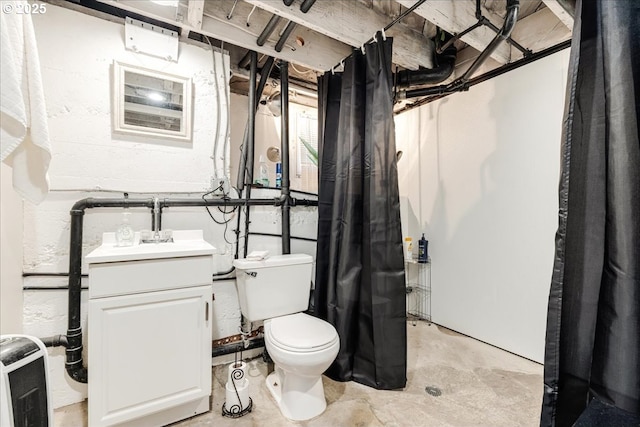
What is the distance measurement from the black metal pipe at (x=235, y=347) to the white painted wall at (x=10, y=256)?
998 millimetres

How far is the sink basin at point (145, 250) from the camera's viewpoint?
1.27 m

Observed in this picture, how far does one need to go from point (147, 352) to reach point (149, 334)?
0.08 metres

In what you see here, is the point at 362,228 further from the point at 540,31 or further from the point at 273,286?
the point at 540,31

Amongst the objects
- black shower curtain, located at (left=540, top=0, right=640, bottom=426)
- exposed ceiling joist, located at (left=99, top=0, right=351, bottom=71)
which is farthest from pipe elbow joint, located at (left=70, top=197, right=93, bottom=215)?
black shower curtain, located at (left=540, top=0, right=640, bottom=426)

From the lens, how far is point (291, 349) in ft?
4.62

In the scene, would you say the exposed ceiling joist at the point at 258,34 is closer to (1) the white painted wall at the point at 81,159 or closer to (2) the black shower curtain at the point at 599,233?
(1) the white painted wall at the point at 81,159

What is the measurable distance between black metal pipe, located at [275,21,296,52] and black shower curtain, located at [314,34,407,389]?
1.30 feet

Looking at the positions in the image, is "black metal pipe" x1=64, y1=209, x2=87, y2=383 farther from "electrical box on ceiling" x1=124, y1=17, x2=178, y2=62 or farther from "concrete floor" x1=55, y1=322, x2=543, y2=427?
"electrical box on ceiling" x1=124, y1=17, x2=178, y2=62

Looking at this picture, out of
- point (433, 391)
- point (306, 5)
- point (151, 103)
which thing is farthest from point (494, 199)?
point (151, 103)

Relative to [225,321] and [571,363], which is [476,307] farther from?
[225,321]

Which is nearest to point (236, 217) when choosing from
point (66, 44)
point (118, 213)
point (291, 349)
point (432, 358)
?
point (118, 213)

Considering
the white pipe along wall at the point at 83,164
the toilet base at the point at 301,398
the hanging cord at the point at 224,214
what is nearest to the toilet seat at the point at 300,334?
the toilet base at the point at 301,398

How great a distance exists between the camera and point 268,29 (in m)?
1.75

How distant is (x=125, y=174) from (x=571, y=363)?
221cm
